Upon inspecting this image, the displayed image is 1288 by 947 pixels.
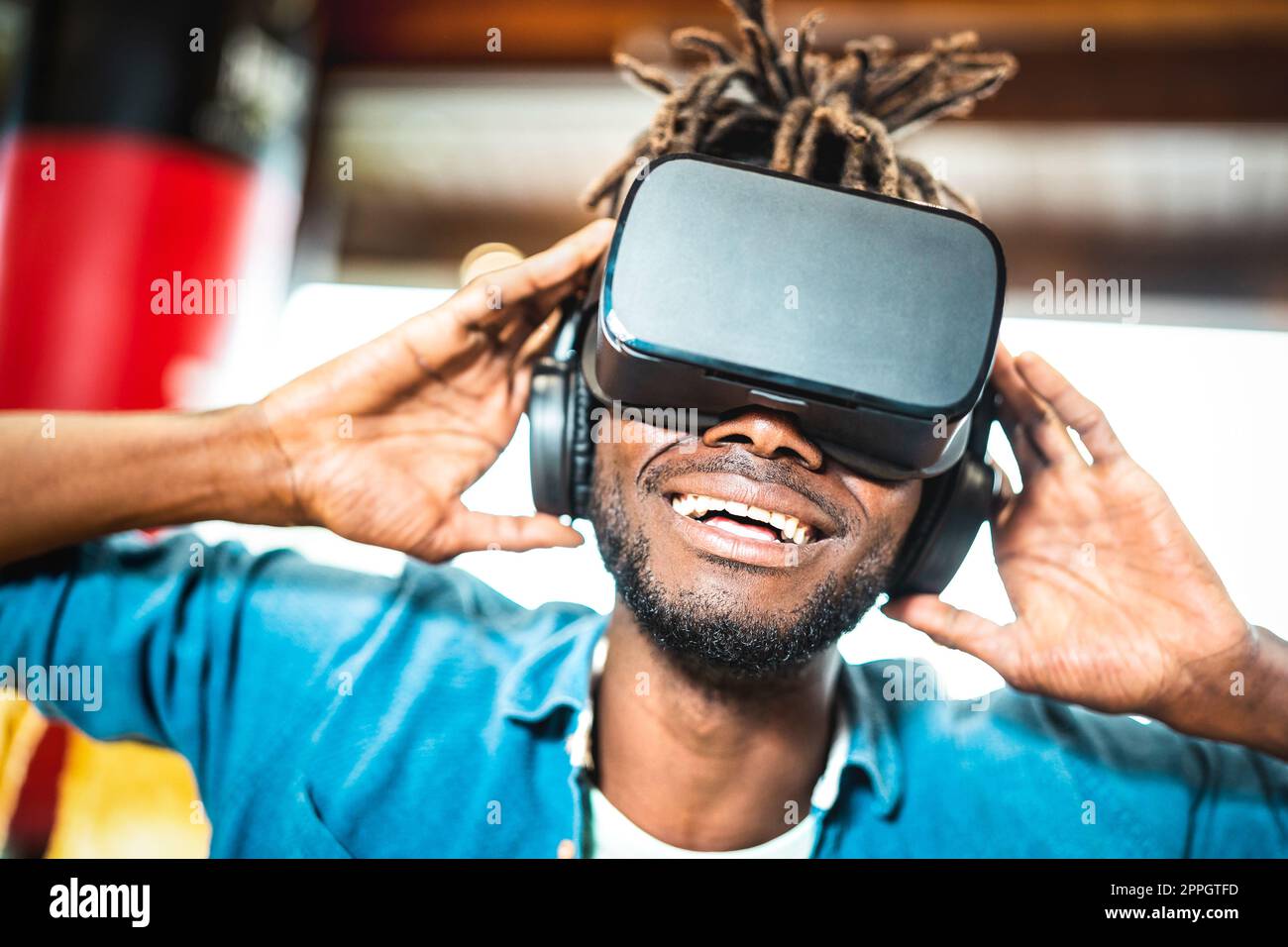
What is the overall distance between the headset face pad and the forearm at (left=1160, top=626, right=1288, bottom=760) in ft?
1.29

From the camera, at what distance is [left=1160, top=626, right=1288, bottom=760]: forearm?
2.72 ft

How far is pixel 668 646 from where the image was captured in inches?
30.6

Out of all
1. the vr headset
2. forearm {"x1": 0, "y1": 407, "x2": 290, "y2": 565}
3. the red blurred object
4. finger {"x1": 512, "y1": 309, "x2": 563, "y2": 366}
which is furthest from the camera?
the red blurred object

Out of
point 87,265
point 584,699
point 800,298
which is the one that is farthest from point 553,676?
point 87,265

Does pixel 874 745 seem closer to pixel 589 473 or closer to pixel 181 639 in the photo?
pixel 589 473

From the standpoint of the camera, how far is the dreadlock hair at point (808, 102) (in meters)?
0.83

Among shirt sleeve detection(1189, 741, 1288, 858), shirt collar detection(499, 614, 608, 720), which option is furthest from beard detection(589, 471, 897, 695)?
shirt sleeve detection(1189, 741, 1288, 858)

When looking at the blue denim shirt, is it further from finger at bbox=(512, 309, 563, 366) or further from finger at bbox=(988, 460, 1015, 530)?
finger at bbox=(512, 309, 563, 366)

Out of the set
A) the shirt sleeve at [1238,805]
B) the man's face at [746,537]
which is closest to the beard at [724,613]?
the man's face at [746,537]

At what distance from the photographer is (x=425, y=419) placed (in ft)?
2.79

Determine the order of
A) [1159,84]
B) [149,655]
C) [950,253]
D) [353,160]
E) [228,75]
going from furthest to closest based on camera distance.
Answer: [353,160] → [1159,84] → [228,75] → [149,655] → [950,253]
